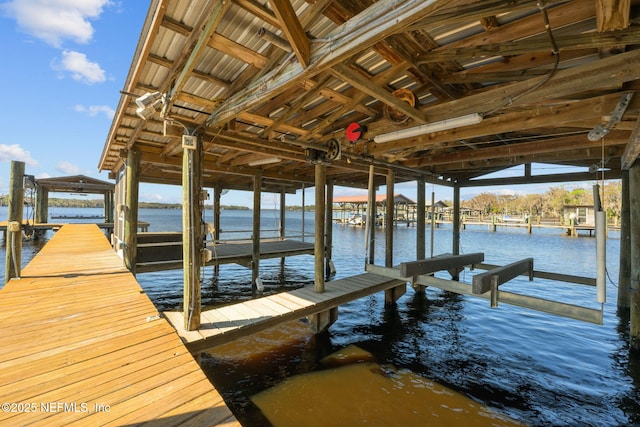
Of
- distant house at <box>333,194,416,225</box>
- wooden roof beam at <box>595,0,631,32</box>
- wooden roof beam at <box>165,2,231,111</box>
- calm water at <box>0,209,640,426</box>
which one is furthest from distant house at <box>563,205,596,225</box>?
wooden roof beam at <box>165,2,231,111</box>

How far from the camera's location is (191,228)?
14.1 ft

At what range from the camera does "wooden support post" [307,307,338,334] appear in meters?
6.41

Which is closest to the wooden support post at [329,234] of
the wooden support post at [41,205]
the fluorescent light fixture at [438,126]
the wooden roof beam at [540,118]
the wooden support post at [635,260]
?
the wooden roof beam at [540,118]

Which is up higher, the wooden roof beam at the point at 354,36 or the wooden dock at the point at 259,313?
the wooden roof beam at the point at 354,36

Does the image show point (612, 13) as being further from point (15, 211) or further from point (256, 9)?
point (15, 211)

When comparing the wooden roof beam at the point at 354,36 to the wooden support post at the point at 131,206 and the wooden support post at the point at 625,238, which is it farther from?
the wooden support post at the point at 625,238

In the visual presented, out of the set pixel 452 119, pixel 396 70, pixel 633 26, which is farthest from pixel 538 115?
pixel 396 70

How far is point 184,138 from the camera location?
4219mm

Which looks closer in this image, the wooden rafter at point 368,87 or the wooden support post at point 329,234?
the wooden rafter at point 368,87

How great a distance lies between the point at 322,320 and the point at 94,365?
4502mm

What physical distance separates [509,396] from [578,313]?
191cm

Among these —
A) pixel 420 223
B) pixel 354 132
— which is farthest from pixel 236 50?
pixel 420 223

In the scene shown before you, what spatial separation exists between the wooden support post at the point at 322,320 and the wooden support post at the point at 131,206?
16.0 feet

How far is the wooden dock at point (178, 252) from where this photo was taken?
27.1ft
